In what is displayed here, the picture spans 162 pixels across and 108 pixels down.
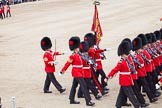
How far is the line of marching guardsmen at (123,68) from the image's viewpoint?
10125 millimetres

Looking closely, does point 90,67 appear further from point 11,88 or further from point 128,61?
point 11,88

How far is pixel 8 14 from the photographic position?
3759 centimetres

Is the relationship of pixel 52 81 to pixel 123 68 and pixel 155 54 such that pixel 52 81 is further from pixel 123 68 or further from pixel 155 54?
pixel 155 54

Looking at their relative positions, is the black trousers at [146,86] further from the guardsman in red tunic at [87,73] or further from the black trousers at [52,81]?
the black trousers at [52,81]

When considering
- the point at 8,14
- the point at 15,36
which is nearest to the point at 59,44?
the point at 15,36

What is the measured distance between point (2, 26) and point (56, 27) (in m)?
4.61

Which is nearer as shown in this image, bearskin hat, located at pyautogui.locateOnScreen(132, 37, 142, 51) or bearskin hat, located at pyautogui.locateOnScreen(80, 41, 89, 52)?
bearskin hat, located at pyautogui.locateOnScreen(132, 37, 142, 51)

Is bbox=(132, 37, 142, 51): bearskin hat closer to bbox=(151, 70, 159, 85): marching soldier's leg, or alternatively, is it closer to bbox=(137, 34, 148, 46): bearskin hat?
bbox=(137, 34, 148, 46): bearskin hat

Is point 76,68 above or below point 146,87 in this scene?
above

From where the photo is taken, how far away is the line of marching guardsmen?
33.2 feet

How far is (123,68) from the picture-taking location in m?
10.1

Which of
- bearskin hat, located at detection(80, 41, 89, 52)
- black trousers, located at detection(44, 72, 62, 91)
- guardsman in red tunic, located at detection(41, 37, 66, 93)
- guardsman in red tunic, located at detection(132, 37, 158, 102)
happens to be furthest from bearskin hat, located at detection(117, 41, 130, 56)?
black trousers, located at detection(44, 72, 62, 91)

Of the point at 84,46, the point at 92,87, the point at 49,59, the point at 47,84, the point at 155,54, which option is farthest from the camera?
the point at 47,84

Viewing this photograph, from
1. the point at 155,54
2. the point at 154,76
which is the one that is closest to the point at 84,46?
the point at 155,54
